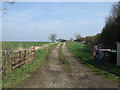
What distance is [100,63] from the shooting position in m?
16.0

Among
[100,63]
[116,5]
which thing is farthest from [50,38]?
[100,63]

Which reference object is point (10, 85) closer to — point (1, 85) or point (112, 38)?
point (1, 85)

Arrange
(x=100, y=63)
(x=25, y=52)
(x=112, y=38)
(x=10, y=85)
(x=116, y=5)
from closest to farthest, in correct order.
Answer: (x=10, y=85) → (x=25, y=52) → (x=100, y=63) → (x=112, y=38) → (x=116, y=5)

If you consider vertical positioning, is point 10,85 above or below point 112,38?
below

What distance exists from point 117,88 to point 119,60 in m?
9.00

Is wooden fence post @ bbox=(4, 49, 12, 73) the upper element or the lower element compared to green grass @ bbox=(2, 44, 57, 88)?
upper

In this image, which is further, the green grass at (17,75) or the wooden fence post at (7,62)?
the wooden fence post at (7,62)

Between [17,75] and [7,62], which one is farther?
[7,62]

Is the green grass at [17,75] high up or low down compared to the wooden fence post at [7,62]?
down

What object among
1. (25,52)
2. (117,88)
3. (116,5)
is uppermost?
(116,5)

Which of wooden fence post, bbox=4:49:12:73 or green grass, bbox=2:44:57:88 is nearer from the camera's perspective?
green grass, bbox=2:44:57:88

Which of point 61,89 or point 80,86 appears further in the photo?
point 80,86

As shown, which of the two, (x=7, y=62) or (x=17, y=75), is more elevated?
(x=7, y=62)

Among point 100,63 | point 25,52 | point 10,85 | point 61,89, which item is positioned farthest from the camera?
point 100,63
